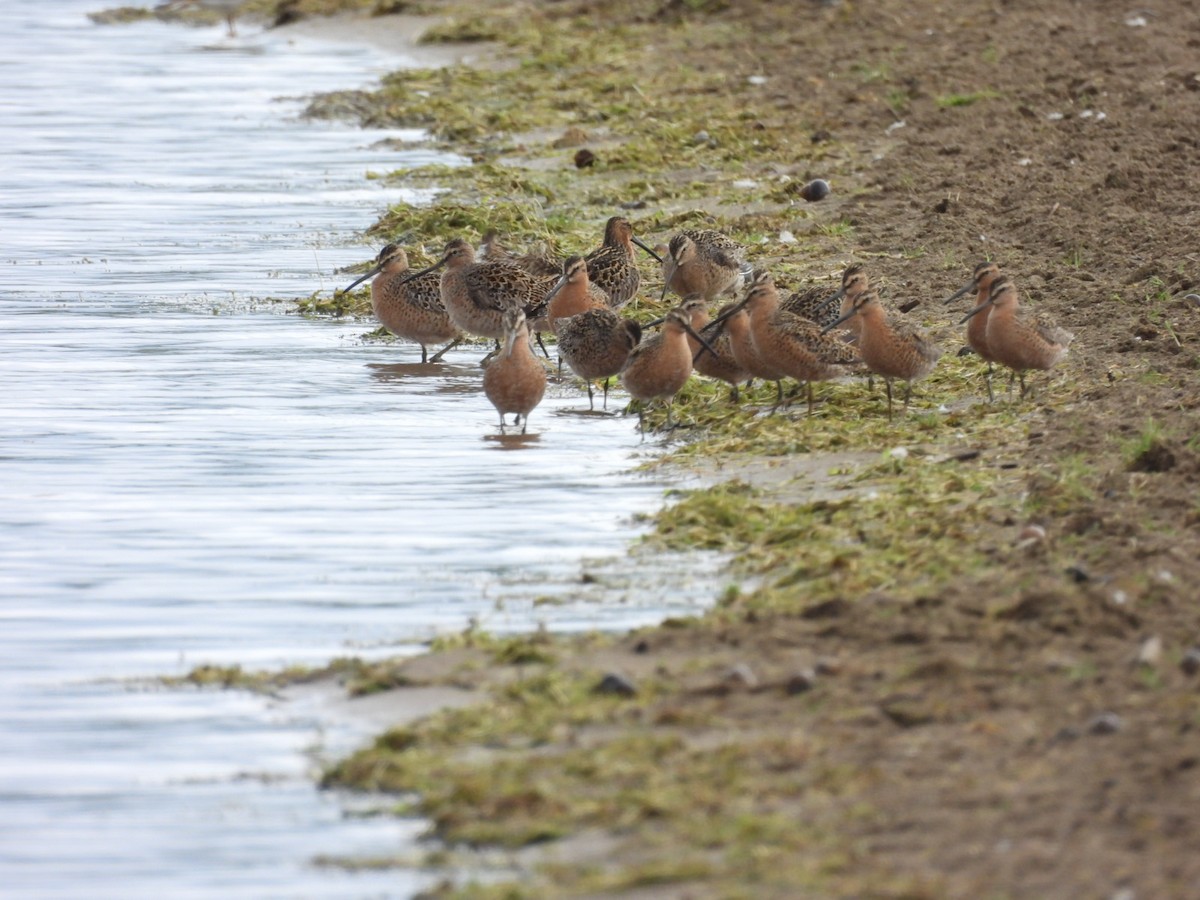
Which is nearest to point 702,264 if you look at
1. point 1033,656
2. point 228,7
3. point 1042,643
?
point 1042,643

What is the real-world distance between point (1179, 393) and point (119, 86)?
20.1 meters

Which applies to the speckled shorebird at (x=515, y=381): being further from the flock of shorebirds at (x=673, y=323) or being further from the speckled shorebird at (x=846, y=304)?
the speckled shorebird at (x=846, y=304)

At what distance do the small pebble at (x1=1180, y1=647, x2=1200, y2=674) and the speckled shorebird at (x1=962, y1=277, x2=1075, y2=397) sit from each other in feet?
14.3

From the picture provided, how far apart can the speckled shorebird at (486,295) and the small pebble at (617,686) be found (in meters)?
6.47

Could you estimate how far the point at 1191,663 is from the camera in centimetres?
657

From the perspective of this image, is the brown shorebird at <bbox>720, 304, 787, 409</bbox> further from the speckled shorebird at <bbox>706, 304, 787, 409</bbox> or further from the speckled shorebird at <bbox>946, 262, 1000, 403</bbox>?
the speckled shorebird at <bbox>946, 262, 1000, 403</bbox>

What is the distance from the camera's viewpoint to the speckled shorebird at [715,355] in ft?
38.8

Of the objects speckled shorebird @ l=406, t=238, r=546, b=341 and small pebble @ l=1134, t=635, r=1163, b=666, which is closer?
small pebble @ l=1134, t=635, r=1163, b=666

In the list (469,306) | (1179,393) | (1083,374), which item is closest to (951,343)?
(1083,374)

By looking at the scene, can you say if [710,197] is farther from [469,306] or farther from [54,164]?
[54,164]

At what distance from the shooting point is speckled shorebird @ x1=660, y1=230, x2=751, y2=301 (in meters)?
13.8

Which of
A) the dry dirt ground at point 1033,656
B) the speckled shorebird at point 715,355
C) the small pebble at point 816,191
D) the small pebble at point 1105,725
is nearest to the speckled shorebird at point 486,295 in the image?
the speckled shorebird at point 715,355

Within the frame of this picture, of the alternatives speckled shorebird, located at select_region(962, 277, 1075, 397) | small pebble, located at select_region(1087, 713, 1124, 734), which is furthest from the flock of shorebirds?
small pebble, located at select_region(1087, 713, 1124, 734)

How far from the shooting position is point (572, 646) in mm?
7441
